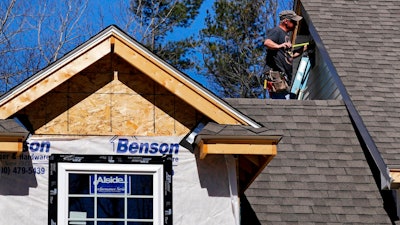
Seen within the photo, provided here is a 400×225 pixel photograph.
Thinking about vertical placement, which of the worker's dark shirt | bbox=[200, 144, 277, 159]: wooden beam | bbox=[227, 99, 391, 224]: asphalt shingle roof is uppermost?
the worker's dark shirt

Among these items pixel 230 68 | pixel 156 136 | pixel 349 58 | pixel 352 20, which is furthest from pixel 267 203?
pixel 230 68

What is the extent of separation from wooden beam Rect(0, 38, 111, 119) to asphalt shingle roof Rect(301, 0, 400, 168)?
12.3 ft

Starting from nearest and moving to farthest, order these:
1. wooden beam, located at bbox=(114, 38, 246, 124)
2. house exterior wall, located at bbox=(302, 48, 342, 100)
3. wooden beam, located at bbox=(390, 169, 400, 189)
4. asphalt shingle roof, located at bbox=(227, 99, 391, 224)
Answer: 1. wooden beam, located at bbox=(114, 38, 246, 124)
2. wooden beam, located at bbox=(390, 169, 400, 189)
3. asphalt shingle roof, located at bbox=(227, 99, 391, 224)
4. house exterior wall, located at bbox=(302, 48, 342, 100)

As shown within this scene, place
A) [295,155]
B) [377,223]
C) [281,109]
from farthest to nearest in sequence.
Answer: [281,109], [295,155], [377,223]

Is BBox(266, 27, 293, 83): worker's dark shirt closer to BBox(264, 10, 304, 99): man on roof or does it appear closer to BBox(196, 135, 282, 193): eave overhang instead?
BBox(264, 10, 304, 99): man on roof

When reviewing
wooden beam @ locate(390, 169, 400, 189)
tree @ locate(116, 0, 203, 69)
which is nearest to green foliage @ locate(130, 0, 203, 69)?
tree @ locate(116, 0, 203, 69)

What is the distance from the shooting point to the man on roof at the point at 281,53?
1557cm

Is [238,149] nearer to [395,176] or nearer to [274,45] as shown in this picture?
[395,176]

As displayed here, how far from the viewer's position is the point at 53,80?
35.4 feet

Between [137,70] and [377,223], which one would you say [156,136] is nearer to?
[137,70]

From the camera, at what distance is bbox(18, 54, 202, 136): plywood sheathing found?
11.0 m

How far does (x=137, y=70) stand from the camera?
11188 mm

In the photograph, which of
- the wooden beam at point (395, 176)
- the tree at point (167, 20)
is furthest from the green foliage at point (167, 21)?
the wooden beam at point (395, 176)

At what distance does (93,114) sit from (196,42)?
72.8ft
